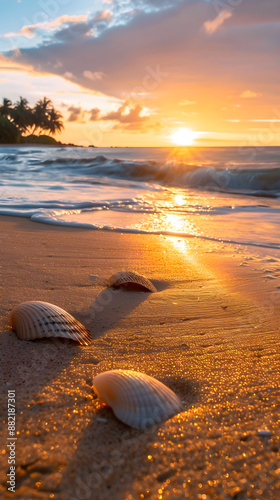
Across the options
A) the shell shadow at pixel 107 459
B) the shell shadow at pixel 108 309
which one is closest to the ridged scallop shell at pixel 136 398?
the shell shadow at pixel 107 459

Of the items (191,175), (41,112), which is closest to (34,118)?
(41,112)

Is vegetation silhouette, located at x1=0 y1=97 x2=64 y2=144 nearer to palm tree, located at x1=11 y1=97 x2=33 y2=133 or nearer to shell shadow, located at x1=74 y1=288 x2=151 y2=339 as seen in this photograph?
palm tree, located at x1=11 y1=97 x2=33 y2=133

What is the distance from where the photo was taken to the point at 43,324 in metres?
2.19

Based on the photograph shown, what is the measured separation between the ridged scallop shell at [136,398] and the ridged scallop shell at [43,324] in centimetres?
55

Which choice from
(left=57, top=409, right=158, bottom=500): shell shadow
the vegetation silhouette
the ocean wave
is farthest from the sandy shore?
the vegetation silhouette

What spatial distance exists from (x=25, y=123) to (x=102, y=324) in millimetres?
60590

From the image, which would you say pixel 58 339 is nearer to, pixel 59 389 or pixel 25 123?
pixel 59 389

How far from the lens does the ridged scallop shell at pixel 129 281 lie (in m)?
3.28

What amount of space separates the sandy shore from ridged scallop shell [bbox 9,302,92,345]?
62 millimetres

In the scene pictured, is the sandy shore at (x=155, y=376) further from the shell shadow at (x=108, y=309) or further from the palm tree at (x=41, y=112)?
the palm tree at (x=41, y=112)

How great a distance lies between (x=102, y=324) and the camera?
2.65 m

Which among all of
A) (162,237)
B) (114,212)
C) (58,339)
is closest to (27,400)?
(58,339)

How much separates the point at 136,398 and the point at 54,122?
63134 mm

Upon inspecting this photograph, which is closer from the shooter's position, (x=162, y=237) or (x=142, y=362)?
(x=142, y=362)
